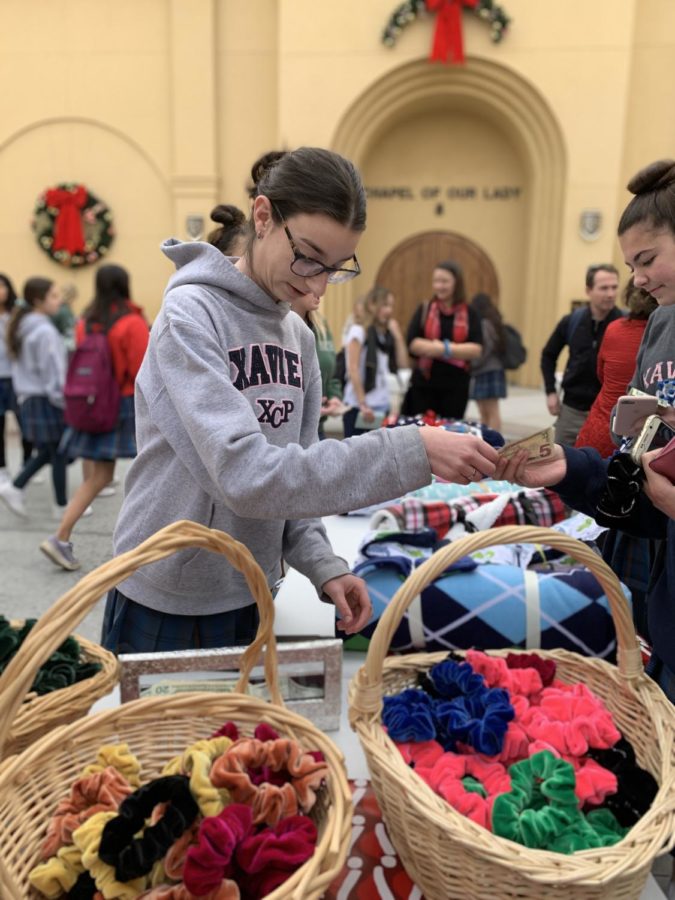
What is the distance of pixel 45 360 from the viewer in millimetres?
4598

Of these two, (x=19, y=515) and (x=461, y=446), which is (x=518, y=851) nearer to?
(x=461, y=446)

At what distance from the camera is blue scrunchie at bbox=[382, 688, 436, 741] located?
1.20m

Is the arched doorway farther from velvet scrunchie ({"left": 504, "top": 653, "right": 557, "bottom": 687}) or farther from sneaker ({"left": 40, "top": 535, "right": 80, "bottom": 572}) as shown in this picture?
velvet scrunchie ({"left": 504, "top": 653, "right": 557, "bottom": 687})

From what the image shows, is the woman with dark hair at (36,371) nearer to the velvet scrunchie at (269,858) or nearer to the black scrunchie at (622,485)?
the black scrunchie at (622,485)

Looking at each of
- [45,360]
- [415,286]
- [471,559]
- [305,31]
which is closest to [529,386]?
[415,286]

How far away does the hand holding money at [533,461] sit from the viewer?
1.14 m

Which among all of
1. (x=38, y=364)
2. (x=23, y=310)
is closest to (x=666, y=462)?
(x=38, y=364)

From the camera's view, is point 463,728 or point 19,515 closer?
point 463,728

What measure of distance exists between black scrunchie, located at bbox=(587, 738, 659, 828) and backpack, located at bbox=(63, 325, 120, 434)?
10.7ft

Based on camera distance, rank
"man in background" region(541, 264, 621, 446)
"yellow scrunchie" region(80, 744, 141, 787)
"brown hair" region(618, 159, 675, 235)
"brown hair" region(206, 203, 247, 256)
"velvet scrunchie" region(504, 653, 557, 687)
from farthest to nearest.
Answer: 1. "man in background" region(541, 264, 621, 446)
2. "brown hair" region(206, 203, 247, 256)
3. "brown hair" region(618, 159, 675, 235)
4. "velvet scrunchie" region(504, 653, 557, 687)
5. "yellow scrunchie" region(80, 744, 141, 787)

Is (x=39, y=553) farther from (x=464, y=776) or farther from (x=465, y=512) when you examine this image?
(x=464, y=776)

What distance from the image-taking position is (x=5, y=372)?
512 centimetres

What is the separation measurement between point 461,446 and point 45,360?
13.7ft

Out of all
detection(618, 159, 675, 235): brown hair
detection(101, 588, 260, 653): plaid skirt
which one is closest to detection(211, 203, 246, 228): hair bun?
detection(618, 159, 675, 235): brown hair
